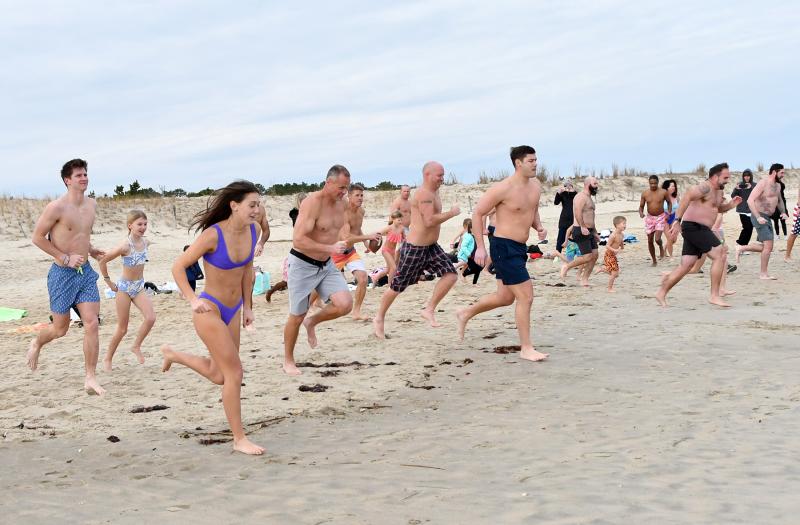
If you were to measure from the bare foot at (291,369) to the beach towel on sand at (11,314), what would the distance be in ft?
→ 24.8

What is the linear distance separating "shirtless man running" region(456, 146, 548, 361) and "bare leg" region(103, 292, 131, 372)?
3.33 metres

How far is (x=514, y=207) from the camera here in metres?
7.90

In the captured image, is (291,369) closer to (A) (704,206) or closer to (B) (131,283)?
(B) (131,283)

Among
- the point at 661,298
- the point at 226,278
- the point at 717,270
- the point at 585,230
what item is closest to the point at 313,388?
the point at 226,278

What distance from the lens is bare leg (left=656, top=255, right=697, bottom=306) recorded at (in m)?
10.6

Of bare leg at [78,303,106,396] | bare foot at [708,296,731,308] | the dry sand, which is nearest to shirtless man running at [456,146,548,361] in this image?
the dry sand

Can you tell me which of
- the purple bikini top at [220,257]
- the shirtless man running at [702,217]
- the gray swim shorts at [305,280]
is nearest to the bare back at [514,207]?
the gray swim shorts at [305,280]

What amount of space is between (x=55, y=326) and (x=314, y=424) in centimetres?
268

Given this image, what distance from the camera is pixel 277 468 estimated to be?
508 cm

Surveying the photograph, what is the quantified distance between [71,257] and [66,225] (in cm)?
29

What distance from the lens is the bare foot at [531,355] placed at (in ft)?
25.9

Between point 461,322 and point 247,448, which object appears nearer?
point 247,448

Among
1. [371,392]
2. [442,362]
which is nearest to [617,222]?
[442,362]

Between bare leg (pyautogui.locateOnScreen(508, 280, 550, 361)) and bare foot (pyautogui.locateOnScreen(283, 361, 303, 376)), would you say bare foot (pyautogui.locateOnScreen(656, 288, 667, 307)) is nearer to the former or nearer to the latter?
bare leg (pyautogui.locateOnScreen(508, 280, 550, 361))
